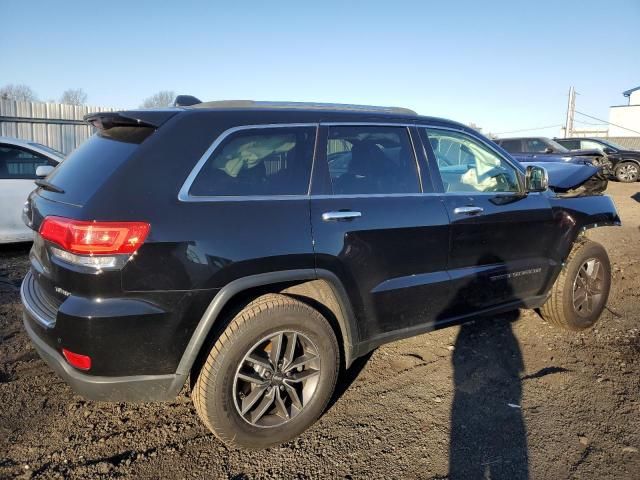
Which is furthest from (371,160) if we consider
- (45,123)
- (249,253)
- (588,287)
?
(45,123)

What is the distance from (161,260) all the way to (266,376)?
2.93ft

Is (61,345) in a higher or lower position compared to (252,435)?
higher

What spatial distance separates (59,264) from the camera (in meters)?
2.42

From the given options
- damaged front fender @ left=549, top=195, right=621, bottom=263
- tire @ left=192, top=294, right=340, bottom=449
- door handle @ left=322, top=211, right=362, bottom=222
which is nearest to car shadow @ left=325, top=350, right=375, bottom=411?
tire @ left=192, top=294, right=340, bottom=449

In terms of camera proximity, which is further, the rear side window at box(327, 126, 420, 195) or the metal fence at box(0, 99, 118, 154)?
the metal fence at box(0, 99, 118, 154)

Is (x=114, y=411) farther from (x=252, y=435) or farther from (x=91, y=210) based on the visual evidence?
(x=91, y=210)

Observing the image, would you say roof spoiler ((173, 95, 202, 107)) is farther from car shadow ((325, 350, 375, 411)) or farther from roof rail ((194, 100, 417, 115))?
car shadow ((325, 350, 375, 411))

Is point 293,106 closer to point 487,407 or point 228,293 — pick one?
point 228,293

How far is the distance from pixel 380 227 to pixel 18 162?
18.2 ft

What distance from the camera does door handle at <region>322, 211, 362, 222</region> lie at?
282cm

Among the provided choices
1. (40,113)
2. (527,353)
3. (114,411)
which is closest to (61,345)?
(114,411)

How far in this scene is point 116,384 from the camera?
243 centimetres

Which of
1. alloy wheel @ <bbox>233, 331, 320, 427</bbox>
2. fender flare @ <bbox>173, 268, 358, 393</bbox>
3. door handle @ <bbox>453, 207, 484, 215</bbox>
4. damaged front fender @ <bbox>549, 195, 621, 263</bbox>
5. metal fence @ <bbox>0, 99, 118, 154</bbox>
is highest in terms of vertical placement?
metal fence @ <bbox>0, 99, 118, 154</bbox>

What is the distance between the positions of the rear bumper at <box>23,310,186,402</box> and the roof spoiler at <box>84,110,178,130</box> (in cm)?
123
